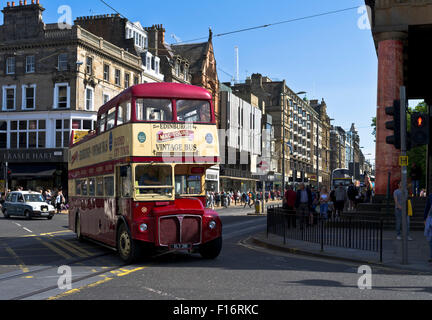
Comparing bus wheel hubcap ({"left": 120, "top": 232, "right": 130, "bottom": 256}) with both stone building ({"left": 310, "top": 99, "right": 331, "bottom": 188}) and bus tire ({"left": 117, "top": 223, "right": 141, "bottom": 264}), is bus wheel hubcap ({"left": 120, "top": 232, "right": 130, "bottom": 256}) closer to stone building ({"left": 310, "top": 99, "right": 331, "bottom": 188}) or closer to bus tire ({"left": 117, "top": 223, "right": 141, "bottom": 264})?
bus tire ({"left": 117, "top": 223, "right": 141, "bottom": 264})

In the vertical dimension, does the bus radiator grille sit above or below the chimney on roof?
below

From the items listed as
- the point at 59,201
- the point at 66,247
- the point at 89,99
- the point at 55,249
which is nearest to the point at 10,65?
the point at 89,99

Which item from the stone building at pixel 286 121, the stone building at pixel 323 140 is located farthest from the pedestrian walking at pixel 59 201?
the stone building at pixel 323 140

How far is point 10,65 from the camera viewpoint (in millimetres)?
45000

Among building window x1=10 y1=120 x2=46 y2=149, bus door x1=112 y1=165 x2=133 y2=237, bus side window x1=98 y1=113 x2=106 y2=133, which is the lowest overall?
bus door x1=112 y1=165 x2=133 y2=237

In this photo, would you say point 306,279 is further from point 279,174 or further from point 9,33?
point 279,174

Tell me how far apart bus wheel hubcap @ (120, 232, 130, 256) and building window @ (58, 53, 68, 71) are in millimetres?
33845

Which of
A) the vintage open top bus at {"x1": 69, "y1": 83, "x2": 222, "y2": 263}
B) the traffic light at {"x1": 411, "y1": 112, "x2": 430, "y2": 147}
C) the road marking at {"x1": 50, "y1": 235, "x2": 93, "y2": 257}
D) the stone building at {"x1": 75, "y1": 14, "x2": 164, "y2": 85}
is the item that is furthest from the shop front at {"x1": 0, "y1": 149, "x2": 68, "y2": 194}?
the traffic light at {"x1": 411, "y1": 112, "x2": 430, "y2": 147}

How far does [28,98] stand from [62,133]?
4457mm

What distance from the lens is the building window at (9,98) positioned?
4509 centimetres

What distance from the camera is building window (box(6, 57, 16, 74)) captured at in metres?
44.9

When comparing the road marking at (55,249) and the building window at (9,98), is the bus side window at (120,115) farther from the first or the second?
the building window at (9,98)

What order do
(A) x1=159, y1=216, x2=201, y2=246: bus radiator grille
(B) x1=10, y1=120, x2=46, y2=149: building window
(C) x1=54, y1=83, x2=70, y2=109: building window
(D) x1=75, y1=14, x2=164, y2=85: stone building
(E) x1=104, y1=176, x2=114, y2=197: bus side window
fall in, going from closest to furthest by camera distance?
(A) x1=159, y1=216, x2=201, y2=246: bus radiator grille → (E) x1=104, y1=176, x2=114, y2=197: bus side window → (C) x1=54, y1=83, x2=70, y2=109: building window → (B) x1=10, y1=120, x2=46, y2=149: building window → (D) x1=75, y1=14, x2=164, y2=85: stone building

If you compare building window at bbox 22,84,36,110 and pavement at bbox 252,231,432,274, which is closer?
pavement at bbox 252,231,432,274
